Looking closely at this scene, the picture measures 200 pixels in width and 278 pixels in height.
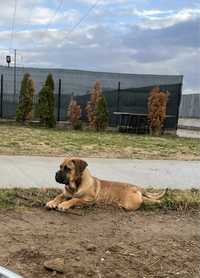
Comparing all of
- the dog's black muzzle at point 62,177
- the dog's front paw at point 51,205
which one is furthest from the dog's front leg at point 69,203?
the dog's black muzzle at point 62,177

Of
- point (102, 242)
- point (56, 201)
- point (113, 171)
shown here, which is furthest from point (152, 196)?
point (113, 171)

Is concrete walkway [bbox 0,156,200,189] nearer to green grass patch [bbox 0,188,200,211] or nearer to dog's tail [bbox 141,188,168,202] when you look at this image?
green grass patch [bbox 0,188,200,211]

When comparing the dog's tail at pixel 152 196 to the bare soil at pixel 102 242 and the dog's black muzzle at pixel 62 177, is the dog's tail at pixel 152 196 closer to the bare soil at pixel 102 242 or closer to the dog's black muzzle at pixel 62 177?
the bare soil at pixel 102 242

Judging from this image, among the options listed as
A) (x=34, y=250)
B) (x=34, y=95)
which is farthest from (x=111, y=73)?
(x=34, y=250)

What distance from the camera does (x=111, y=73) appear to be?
1855 centimetres

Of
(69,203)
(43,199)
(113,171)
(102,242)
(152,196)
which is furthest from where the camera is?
(113,171)

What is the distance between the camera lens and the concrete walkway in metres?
6.64

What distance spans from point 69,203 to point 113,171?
2.84 m

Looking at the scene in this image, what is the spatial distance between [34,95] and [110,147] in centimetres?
778

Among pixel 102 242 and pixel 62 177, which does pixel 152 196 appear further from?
pixel 102 242

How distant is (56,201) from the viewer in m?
5.08

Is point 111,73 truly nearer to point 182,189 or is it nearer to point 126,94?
point 126,94

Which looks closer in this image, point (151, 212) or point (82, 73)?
point (151, 212)

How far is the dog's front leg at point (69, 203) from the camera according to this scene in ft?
16.2
